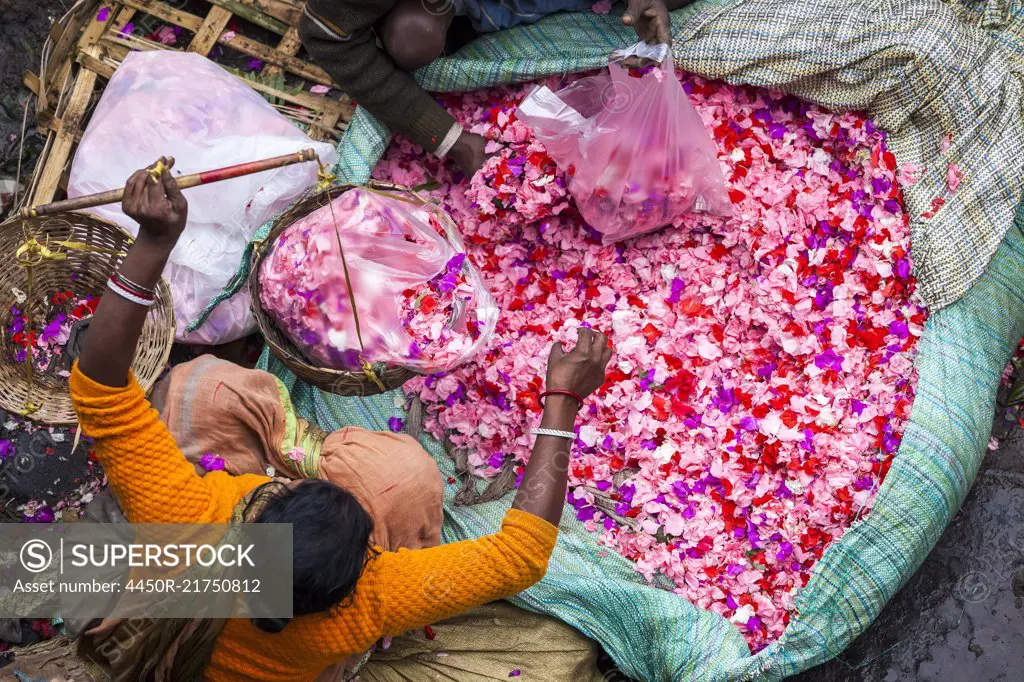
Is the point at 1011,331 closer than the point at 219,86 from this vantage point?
Yes

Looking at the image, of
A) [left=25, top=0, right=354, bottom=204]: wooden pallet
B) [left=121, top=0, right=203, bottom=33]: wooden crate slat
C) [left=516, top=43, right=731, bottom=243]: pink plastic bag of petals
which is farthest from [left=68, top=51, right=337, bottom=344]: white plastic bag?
[left=516, top=43, right=731, bottom=243]: pink plastic bag of petals

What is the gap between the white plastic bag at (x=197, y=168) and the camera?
2711 mm

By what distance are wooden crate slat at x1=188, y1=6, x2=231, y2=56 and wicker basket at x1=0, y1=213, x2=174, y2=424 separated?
88 cm

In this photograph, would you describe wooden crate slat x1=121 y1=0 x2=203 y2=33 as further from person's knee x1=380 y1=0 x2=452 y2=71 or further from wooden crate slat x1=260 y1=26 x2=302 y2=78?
person's knee x1=380 y1=0 x2=452 y2=71

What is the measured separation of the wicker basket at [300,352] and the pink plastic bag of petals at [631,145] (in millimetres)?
446

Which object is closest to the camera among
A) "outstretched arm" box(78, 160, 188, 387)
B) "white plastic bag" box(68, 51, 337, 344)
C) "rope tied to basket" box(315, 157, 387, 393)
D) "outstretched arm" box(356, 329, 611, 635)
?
"outstretched arm" box(78, 160, 188, 387)

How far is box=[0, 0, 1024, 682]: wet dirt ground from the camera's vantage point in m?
2.63

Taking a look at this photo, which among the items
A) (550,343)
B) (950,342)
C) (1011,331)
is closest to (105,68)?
(550,343)

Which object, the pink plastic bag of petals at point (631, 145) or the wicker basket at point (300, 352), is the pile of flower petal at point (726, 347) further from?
the wicker basket at point (300, 352)

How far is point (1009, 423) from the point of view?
2799mm

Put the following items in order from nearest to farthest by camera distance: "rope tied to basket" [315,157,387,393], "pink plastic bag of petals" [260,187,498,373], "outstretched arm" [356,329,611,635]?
Result: "outstretched arm" [356,329,611,635] → "rope tied to basket" [315,157,387,393] → "pink plastic bag of petals" [260,187,498,373]

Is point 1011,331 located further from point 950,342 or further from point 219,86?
point 219,86

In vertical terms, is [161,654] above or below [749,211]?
below

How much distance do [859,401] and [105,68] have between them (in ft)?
8.85
